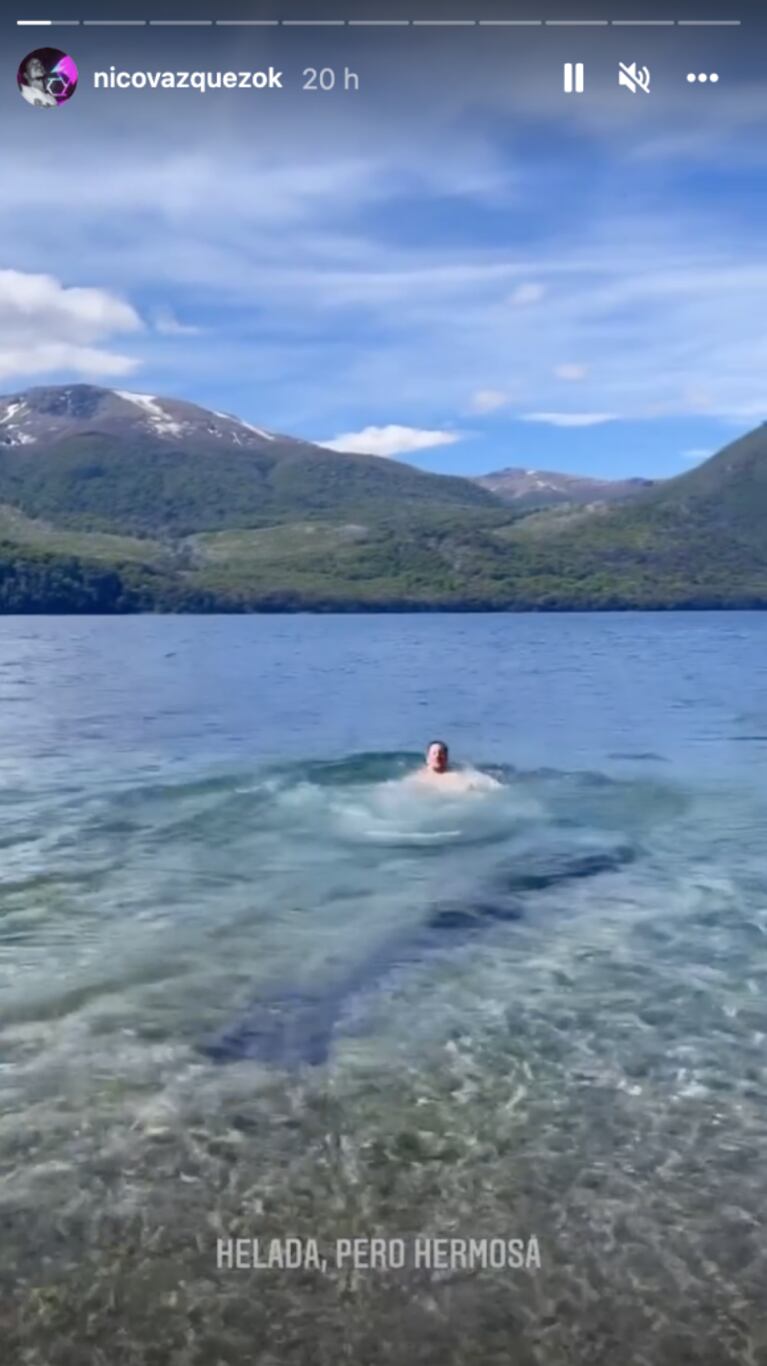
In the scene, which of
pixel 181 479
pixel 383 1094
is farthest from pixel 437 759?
pixel 181 479

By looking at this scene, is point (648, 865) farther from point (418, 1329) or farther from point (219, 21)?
point (219, 21)

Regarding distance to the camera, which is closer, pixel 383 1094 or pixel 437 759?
pixel 383 1094

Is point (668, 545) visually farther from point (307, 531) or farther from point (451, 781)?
point (451, 781)

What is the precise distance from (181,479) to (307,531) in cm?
1755

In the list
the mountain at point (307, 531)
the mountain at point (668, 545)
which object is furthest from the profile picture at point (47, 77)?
the mountain at point (307, 531)

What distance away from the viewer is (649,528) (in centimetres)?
7475

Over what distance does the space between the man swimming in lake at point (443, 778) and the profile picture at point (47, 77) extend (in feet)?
33.8

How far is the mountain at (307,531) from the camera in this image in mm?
57969

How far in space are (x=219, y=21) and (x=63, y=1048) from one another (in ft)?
15.7

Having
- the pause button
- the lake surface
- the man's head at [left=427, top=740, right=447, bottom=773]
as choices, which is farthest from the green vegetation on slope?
the pause button

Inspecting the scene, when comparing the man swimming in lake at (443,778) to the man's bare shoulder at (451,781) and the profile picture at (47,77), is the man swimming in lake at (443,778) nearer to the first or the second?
the man's bare shoulder at (451,781)

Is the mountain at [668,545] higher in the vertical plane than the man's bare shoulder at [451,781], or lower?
higher

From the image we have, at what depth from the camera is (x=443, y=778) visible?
1426 cm

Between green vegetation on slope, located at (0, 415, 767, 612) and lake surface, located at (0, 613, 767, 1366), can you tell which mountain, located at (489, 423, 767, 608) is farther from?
lake surface, located at (0, 613, 767, 1366)
